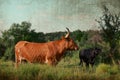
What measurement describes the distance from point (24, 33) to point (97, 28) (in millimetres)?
900

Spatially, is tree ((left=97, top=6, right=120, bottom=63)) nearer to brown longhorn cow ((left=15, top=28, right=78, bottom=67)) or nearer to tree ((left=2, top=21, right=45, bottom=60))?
brown longhorn cow ((left=15, top=28, right=78, bottom=67))

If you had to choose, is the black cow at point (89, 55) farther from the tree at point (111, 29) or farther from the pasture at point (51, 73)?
the pasture at point (51, 73)

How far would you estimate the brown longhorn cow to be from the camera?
4043 mm

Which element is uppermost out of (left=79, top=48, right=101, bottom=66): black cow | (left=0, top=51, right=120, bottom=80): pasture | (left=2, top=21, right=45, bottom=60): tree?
(left=2, top=21, right=45, bottom=60): tree

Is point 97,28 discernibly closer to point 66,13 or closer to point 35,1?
point 66,13

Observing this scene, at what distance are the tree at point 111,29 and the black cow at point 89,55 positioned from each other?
221 millimetres

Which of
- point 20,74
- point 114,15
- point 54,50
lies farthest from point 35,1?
point 20,74

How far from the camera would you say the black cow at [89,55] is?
14.7 ft

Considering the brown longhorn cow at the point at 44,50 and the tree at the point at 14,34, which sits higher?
the tree at the point at 14,34

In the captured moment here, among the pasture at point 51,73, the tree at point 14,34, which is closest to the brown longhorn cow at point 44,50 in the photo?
the tree at point 14,34

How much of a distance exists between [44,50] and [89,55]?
2.75ft

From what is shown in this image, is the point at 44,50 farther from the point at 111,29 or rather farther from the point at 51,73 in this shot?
the point at 111,29

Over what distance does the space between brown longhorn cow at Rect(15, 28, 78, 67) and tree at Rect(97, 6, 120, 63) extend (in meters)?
0.43

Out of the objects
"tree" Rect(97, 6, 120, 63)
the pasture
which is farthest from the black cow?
the pasture
